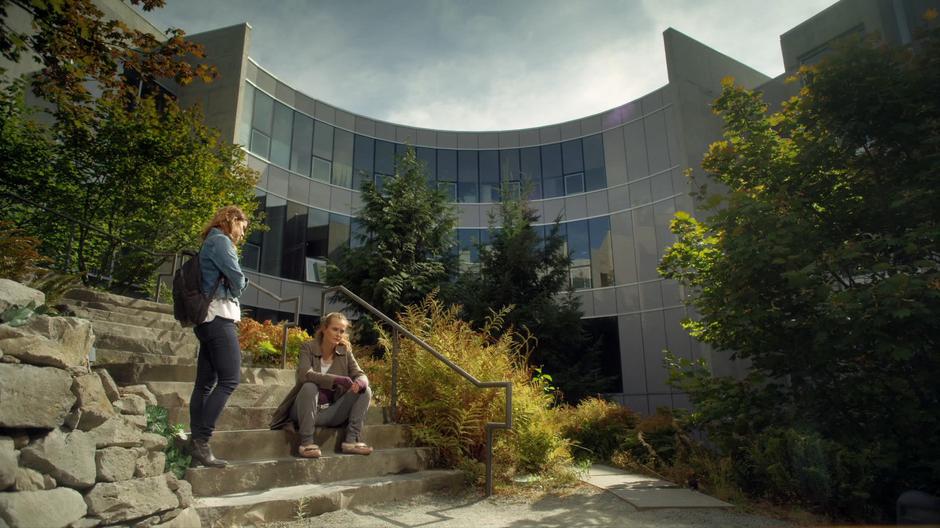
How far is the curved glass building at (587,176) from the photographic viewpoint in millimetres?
18141

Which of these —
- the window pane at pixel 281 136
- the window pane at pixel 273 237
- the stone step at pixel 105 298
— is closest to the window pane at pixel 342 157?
the window pane at pixel 281 136

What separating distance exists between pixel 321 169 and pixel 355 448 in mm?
17175

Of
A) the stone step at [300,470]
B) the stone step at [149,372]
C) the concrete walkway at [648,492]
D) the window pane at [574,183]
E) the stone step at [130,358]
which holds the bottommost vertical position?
the concrete walkway at [648,492]

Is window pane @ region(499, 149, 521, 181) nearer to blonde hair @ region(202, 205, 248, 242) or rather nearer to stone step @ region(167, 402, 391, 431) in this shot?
stone step @ region(167, 402, 391, 431)

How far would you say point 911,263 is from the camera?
5.76 meters

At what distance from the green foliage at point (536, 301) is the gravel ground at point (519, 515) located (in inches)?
341

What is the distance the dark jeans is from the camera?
425 cm

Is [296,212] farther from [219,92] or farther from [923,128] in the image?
[923,128]

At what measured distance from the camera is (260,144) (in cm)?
1894

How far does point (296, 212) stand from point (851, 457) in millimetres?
17938

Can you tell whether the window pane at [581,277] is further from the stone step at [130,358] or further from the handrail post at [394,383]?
the stone step at [130,358]

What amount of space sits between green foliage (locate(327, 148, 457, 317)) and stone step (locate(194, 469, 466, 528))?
788cm

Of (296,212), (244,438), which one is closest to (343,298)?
(296,212)

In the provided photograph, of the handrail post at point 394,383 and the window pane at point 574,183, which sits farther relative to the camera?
the window pane at point 574,183
